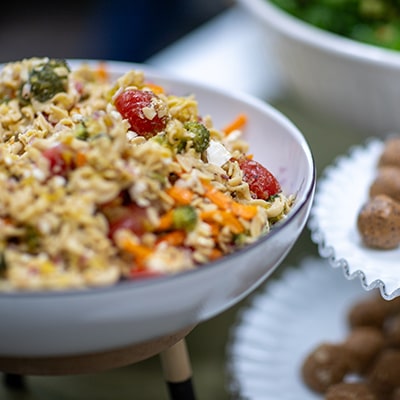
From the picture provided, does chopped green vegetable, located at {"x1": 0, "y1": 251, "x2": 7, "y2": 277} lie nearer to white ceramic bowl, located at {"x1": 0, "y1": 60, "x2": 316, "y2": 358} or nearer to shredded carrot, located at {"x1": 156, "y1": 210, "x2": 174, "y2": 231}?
white ceramic bowl, located at {"x1": 0, "y1": 60, "x2": 316, "y2": 358}

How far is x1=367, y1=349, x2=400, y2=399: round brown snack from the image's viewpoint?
104 centimetres

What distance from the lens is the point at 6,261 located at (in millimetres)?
638

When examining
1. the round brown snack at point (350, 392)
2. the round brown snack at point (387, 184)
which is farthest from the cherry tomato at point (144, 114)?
the round brown snack at point (350, 392)

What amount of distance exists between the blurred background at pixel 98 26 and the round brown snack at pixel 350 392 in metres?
1.82

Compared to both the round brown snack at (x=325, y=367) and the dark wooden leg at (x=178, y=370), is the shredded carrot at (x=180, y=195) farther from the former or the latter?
the round brown snack at (x=325, y=367)

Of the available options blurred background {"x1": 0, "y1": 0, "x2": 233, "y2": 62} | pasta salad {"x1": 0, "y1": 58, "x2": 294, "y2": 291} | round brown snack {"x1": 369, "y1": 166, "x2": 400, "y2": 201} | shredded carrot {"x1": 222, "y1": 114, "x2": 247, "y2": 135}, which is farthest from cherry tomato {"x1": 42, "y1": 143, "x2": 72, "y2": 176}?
blurred background {"x1": 0, "y1": 0, "x2": 233, "y2": 62}

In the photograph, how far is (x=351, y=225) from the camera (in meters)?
0.99

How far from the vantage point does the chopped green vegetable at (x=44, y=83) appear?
35.5 inches

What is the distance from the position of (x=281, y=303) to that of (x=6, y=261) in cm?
76

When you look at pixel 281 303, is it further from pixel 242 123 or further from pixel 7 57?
pixel 7 57

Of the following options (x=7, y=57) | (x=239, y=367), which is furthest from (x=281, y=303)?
(x=7, y=57)

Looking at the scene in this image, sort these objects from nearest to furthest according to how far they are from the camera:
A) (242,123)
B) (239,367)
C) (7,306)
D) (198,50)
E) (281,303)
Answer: (7,306) < (242,123) < (239,367) < (281,303) < (198,50)

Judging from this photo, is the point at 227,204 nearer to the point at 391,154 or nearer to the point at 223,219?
the point at 223,219

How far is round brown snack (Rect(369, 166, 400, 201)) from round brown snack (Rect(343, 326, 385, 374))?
0.25 meters
